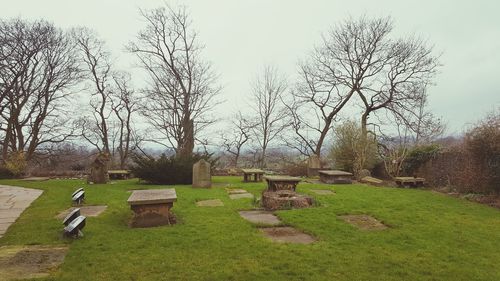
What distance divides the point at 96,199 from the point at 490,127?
11642 mm

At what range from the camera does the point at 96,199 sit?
29.3ft

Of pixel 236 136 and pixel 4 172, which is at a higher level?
pixel 236 136

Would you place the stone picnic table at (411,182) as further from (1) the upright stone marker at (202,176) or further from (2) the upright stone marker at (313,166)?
(1) the upright stone marker at (202,176)

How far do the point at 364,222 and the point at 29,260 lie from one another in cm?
563

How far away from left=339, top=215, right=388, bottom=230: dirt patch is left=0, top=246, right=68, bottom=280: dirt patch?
5.00m

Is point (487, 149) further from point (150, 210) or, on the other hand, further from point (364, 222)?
point (150, 210)

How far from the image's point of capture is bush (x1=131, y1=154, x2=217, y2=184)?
13.2m

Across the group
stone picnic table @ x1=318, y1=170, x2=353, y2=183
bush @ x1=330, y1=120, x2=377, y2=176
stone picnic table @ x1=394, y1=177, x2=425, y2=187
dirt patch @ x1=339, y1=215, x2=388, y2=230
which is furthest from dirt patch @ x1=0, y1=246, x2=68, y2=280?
bush @ x1=330, y1=120, x2=377, y2=176

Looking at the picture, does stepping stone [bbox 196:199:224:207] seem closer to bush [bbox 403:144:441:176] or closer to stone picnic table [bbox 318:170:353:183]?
stone picnic table [bbox 318:170:353:183]

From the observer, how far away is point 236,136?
2847cm

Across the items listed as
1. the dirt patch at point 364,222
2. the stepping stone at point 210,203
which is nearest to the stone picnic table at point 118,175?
the stepping stone at point 210,203

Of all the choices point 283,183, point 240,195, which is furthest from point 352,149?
point 240,195

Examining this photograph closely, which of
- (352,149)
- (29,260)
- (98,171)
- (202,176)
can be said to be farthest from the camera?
(352,149)

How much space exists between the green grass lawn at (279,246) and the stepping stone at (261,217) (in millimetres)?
183
